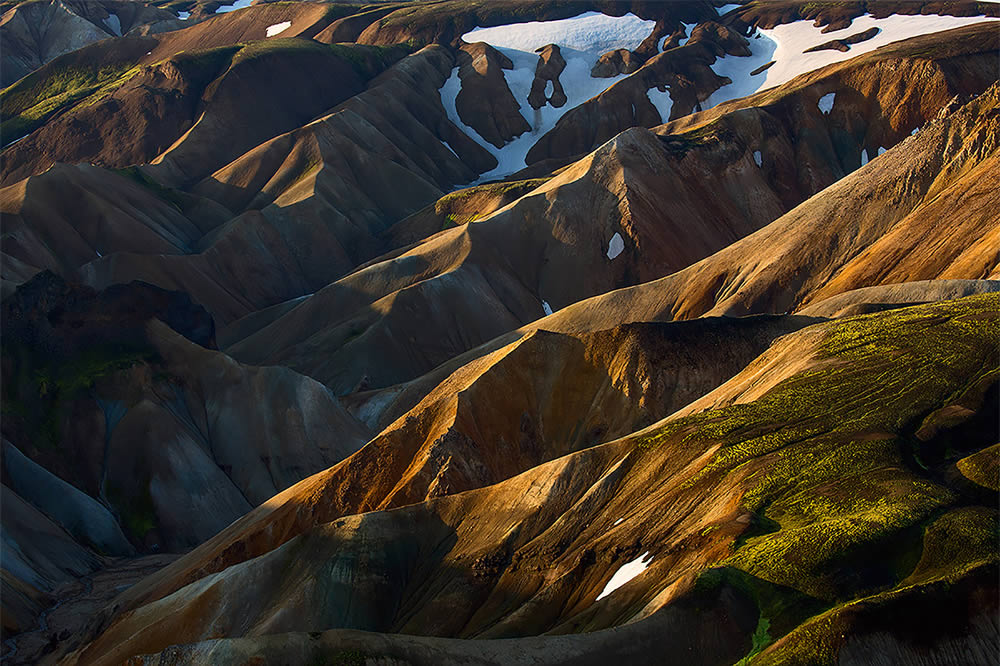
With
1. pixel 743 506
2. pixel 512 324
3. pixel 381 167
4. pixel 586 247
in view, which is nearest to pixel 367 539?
pixel 743 506

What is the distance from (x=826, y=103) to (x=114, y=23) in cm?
12501

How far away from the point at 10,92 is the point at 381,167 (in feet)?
167

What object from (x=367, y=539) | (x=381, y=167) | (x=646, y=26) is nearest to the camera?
(x=367, y=539)

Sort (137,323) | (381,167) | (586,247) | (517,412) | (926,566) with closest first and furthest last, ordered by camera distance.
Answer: (926,566) → (517,412) → (137,323) → (586,247) → (381,167)

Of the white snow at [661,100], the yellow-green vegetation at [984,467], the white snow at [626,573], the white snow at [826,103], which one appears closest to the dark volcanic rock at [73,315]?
the white snow at [626,573]

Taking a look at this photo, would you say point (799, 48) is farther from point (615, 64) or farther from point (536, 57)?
point (536, 57)

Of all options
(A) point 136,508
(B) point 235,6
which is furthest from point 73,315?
(B) point 235,6

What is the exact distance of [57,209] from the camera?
84812 mm

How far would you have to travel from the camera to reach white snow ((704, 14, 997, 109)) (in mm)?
129000

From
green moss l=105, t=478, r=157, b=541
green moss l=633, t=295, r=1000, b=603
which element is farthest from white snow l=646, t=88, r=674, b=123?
green moss l=633, t=295, r=1000, b=603

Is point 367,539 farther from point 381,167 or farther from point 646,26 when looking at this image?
point 646,26

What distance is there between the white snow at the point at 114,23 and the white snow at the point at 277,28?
32.9m

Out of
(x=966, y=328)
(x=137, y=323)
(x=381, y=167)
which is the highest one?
(x=966, y=328)

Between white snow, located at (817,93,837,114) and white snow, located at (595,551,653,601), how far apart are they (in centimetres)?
8151
